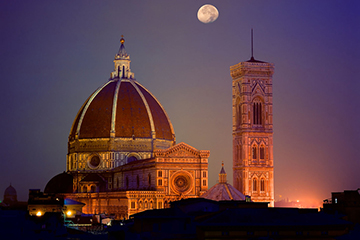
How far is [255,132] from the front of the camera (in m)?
119

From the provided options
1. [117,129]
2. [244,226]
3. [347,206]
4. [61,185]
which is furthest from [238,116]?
[244,226]

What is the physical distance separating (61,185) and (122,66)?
23604mm

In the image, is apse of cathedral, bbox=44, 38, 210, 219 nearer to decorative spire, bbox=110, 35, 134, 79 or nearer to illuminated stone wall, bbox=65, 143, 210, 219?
decorative spire, bbox=110, 35, 134, 79

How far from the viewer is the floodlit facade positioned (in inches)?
4663

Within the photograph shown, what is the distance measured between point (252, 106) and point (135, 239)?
225 feet

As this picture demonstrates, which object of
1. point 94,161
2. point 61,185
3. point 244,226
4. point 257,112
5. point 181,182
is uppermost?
point 257,112

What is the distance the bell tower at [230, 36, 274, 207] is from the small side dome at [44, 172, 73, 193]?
27.7 m

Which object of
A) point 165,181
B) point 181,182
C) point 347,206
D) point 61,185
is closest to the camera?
point 347,206

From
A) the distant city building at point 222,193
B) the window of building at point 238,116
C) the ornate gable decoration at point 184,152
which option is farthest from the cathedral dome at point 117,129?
the distant city building at point 222,193

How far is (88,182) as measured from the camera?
130 m

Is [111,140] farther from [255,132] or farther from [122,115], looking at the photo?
[255,132]

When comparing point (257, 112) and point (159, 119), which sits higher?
point (159, 119)

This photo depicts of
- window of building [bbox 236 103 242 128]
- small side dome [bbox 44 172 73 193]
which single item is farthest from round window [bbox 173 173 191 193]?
small side dome [bbox 44 172 73 193]

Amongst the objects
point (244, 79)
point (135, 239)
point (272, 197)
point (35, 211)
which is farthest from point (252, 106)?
point (135, 239)
